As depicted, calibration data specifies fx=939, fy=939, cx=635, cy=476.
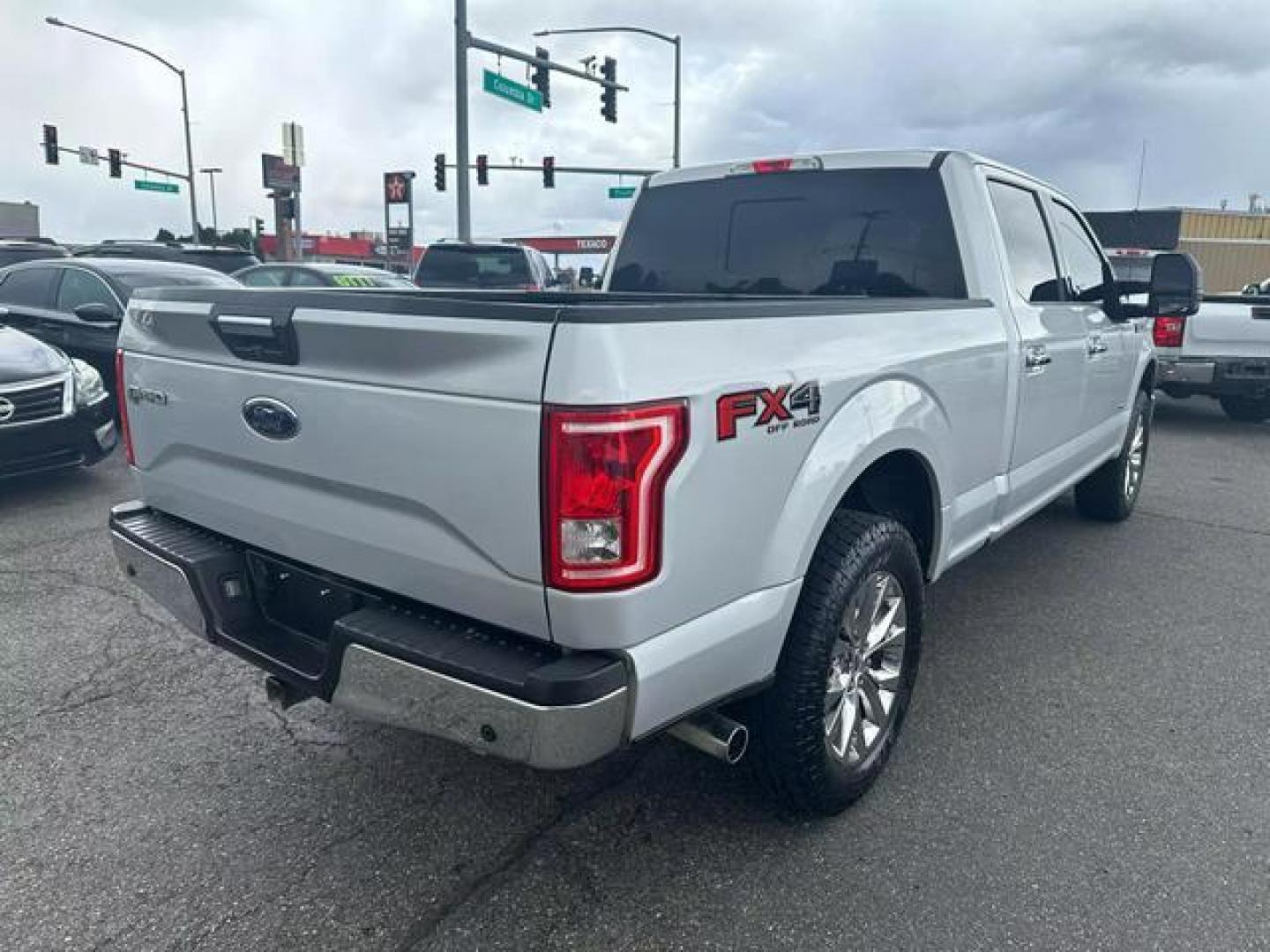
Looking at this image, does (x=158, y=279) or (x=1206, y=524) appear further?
(x=158, y=279)

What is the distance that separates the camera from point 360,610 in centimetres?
226

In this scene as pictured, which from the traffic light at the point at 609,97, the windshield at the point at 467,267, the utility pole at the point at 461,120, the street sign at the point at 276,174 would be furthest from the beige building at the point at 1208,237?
the street sign at the point at 276,174

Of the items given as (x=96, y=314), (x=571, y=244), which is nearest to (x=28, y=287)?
(x=96, y=314)

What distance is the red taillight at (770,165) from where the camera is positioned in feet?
12.8

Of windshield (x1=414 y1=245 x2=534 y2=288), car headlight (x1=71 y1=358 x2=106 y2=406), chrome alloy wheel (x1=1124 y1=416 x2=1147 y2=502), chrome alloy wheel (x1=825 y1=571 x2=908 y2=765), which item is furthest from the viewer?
windshield (x1=414 y1=245 x2=534 y2=288)

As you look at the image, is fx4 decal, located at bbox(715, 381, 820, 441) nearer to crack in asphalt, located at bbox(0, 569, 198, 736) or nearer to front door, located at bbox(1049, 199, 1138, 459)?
front door, located at bbox(1049, 199, 1138, 459)

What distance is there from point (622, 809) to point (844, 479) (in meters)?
1.19

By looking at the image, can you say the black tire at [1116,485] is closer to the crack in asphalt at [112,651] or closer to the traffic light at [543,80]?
the crack in asphalt at [112,651]

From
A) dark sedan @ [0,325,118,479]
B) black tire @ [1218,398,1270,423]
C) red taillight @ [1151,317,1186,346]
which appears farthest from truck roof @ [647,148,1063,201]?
black tire @ [1218,398,1270,423]

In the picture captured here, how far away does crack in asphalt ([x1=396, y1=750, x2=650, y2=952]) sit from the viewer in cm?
227

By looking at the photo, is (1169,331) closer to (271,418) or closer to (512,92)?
(271,418)

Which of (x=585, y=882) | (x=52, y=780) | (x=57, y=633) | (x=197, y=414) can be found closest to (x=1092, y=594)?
(x=585, y=882)

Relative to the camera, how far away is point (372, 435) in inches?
84.1

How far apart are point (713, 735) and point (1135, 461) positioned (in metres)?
5.01
